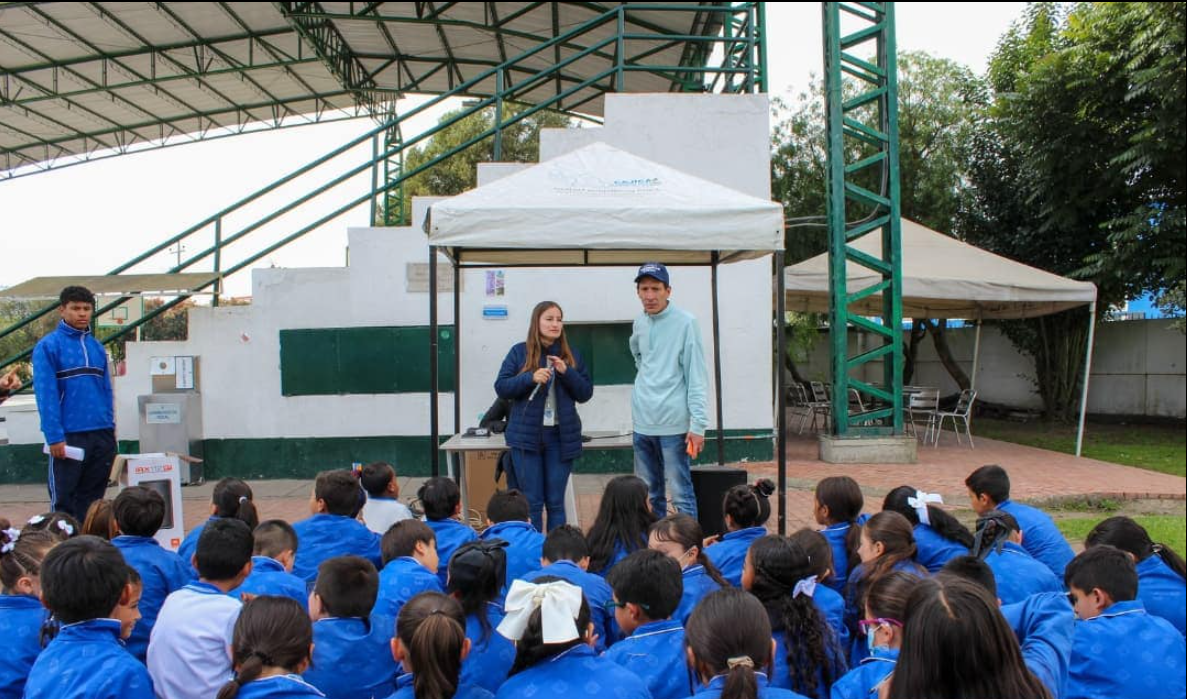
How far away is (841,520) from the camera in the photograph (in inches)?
145

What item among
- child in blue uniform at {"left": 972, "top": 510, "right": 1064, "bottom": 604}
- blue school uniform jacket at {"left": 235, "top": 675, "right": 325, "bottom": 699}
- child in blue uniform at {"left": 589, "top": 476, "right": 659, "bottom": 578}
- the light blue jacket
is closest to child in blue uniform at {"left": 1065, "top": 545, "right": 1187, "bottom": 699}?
child in blue uniform at {"left": 972, "top": 510, "right": 1064, "bottom": 604}

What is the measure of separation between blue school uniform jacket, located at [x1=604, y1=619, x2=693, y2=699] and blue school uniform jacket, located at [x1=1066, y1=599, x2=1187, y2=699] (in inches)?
48.6

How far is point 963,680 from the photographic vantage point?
152 cm

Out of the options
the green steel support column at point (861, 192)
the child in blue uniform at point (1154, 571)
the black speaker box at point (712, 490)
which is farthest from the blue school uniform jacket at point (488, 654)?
the green steel support column at point (861, 192)

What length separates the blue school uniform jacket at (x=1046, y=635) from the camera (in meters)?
2.00

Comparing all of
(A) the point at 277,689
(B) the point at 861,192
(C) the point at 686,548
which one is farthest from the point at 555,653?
(B) the point at 861,192

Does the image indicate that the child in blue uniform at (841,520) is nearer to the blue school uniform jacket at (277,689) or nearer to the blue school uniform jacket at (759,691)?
the blue school uniform jacket at (759,691)

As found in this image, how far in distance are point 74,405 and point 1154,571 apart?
5895 mm

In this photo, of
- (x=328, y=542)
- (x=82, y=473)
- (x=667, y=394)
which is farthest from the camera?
(x=82, y=473)

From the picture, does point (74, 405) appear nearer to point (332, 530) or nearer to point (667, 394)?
point (332, 530)

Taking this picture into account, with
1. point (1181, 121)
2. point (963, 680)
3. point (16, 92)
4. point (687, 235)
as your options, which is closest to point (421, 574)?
point (963, 680)

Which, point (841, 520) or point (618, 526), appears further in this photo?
point (841, 520)

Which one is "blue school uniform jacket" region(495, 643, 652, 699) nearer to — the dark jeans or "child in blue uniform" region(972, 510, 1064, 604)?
"child in blue uniform" region(972, 510, 1064, 604)

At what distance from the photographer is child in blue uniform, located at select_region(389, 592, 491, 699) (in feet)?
6.92
